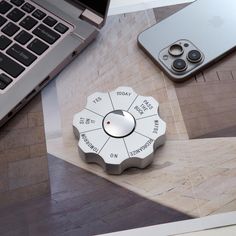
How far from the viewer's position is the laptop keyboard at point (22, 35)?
0.50 meters

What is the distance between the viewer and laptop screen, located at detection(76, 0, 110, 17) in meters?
0.52

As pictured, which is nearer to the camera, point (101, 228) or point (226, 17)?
point (101, 228)

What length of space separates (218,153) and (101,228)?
16 centimetres

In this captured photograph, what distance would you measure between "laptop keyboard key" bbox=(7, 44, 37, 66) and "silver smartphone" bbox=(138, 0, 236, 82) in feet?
0.49

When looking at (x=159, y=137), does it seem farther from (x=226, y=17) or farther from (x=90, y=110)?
(x=226, y=17)

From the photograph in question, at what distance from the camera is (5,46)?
511 mm

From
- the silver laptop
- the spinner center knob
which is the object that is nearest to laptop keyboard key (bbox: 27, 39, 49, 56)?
the silver laptop

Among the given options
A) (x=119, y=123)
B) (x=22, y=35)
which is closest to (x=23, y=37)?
(x=22, y=35)

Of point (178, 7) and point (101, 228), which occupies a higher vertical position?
point (178, 7)

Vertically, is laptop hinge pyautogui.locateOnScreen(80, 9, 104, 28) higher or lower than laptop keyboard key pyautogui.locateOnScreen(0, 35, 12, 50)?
higher


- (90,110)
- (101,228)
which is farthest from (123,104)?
(101,228)

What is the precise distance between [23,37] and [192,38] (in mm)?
219

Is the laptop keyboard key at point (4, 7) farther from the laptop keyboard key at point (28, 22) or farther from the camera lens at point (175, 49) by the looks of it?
the camera lens at point (175, 49)

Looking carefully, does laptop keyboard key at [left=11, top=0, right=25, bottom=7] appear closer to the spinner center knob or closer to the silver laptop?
the silver laptop
